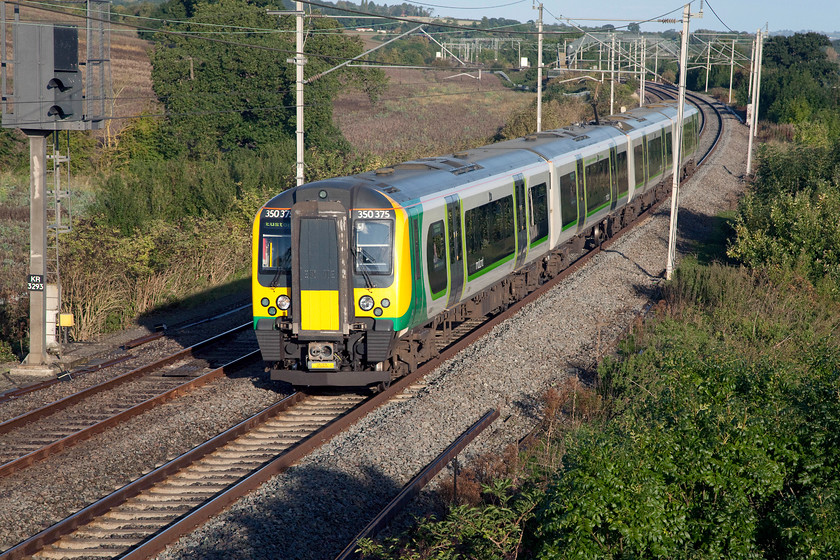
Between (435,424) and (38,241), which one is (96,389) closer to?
(38,241)

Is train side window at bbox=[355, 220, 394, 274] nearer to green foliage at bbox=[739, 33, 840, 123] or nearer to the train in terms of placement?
the train

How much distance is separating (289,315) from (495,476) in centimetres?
367

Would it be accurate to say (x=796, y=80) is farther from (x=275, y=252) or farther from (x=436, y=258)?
(x=275, y=252)

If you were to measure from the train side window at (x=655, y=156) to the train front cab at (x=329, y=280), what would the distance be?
16607 mm

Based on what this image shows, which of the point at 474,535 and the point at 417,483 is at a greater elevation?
the point at 474,535

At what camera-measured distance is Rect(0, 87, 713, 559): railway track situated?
7.68m

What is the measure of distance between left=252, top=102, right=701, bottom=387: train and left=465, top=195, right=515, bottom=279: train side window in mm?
19

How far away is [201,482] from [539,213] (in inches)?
379

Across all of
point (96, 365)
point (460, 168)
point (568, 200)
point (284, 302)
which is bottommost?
point (96, 365)

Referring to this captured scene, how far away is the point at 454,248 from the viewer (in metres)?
→ 12.7

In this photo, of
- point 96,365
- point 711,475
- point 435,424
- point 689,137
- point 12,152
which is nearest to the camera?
point 711,475

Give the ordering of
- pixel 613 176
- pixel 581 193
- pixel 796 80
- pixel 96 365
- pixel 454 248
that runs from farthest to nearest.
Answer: pixel 796 80 < pixel 613 176 < pixel 581 193 < pixel 96 365 < pixel 454 248

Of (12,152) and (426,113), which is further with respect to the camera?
(426,113)

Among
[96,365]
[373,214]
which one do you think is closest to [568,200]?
[373,214]
